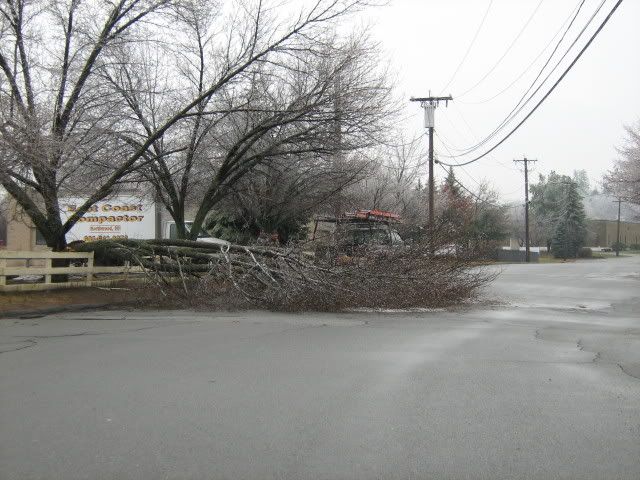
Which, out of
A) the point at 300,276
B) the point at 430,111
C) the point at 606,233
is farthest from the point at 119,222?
the point at 606,233

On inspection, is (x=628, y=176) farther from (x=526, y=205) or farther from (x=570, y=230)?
(x=570, y=230)

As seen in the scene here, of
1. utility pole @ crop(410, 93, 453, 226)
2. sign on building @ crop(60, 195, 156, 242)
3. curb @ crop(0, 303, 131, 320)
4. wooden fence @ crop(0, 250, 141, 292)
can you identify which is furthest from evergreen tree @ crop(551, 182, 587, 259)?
curb @ crop(0, 303, 131, 320)

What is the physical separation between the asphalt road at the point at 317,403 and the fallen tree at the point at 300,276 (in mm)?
2661

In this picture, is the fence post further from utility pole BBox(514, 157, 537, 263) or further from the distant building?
the distant building

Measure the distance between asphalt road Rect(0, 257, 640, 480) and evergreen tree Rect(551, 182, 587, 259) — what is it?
211 feet

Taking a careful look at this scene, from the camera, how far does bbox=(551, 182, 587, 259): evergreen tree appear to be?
7044 cm

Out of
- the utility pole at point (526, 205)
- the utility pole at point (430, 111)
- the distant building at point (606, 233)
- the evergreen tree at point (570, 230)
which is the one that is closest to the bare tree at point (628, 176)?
the utility pole at point (430, 111)

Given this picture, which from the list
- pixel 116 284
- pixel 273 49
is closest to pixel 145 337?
pixel 116 284

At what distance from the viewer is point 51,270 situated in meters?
13.9

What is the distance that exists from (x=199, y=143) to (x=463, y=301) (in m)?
8.49

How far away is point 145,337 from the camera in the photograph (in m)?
9.50

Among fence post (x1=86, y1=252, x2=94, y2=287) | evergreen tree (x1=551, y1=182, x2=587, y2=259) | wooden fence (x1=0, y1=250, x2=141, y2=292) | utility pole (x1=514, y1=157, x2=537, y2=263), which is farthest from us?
evergreen tree (x1=551, y1=182, x2=587, y2=259)

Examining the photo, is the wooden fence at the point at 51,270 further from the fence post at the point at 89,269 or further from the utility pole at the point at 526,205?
the utility pole at the point at 526,205

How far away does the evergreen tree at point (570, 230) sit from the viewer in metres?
70.4
